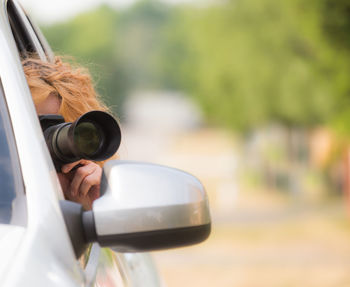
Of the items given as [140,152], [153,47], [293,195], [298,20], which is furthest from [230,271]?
[153,47]

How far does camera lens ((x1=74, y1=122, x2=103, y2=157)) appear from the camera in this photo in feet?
5.79

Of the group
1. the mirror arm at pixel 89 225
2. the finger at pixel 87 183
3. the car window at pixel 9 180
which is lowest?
the finger at pixel 87 183

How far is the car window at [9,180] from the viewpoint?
1642 millimetres

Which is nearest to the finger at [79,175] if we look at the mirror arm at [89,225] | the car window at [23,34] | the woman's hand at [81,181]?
the woman's hand at [81,181]

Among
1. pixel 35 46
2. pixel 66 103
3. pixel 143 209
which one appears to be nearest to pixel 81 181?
pixel 66 103

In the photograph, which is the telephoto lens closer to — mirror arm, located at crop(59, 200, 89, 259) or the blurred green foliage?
mirror arm, located at crop(59, 200, 89, 259)

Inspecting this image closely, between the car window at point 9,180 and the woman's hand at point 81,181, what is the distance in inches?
11.5

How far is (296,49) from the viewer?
1661 centimetres

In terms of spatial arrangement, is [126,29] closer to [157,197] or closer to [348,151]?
[348,151]

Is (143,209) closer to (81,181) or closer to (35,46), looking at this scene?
(81,181)

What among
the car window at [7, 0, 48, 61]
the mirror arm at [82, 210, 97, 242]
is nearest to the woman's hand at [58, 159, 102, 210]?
the mirror arm at [82, 210, 97, 242]

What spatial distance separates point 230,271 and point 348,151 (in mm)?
7448

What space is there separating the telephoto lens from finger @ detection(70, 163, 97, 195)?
14cm

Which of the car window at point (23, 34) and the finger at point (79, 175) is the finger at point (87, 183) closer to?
the finger at point (79, 175)
